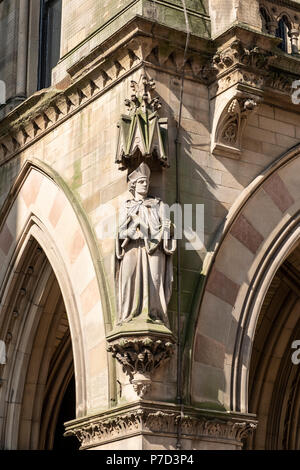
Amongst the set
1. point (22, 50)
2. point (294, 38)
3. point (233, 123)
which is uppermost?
point (22, 50)

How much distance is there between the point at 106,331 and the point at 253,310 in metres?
2.21

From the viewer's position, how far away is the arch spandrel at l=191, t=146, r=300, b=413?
57.3ft

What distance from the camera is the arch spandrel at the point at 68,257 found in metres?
17.8

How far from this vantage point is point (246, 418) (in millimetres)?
17359

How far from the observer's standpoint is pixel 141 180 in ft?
57.2

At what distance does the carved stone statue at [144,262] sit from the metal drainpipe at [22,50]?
589 centimetres

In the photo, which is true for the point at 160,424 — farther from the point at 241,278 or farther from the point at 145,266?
the point at 241,278

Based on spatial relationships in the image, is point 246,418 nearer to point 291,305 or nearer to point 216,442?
point 216,442

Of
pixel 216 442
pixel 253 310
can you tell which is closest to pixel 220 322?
pixel 253 310

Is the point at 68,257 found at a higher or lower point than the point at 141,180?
lower

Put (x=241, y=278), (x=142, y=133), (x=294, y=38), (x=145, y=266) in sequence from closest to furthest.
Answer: (x=145, y=266), (x=142, y=133), (x=241, y=278), (x=294, y=38)

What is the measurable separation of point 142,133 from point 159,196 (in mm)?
929

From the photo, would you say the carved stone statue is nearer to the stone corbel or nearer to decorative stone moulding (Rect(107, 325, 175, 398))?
decorative stone moulding (Rect(107, 325, 175, 398))

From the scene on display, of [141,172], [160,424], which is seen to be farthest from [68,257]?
[160,424]
